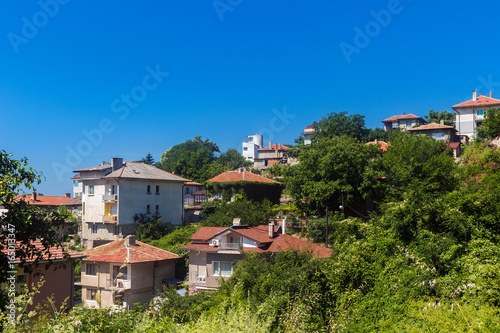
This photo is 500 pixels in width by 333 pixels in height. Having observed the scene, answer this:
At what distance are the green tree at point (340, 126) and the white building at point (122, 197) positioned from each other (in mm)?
20322

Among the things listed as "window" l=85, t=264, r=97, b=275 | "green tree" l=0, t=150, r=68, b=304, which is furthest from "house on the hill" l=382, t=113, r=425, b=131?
"green tree" l=0, t=150, r=68, b=304

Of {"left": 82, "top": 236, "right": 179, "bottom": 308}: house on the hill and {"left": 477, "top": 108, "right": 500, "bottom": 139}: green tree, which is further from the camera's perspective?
{"left": 477, "top": 108, "right": 500, "bottom": 139}: green tree

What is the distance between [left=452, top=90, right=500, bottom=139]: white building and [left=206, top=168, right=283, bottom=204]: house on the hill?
30.1 meters

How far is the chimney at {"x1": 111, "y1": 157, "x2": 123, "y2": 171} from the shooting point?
132 ft

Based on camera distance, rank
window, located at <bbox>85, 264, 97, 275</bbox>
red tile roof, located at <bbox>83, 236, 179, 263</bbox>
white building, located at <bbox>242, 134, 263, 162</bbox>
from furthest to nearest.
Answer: white building, located at <bbox>242, 134, 263, 162</bbox> → window, located at <bbox>85, 264, 97, 275</bbox> → red tile roof, located at <bbox>83, 236, 179, 263</bbox>

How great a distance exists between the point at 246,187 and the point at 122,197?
1201cm

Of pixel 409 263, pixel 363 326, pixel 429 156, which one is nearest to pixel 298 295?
pixel 363 326

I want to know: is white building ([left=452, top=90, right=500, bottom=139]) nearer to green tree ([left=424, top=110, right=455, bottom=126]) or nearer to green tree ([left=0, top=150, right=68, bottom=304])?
green tree ([left=424, top=110, right=455, bottom=126])

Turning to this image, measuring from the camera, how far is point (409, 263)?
1105cm

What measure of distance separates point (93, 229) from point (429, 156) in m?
31.9

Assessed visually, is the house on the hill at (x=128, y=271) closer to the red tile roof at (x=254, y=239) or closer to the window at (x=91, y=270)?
the window at (x=91, y=270)

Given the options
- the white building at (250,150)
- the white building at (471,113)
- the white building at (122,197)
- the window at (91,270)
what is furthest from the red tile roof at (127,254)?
the white building at (250,150)

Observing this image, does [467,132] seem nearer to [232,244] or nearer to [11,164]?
[232,244]

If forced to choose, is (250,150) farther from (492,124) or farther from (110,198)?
(492,124)
